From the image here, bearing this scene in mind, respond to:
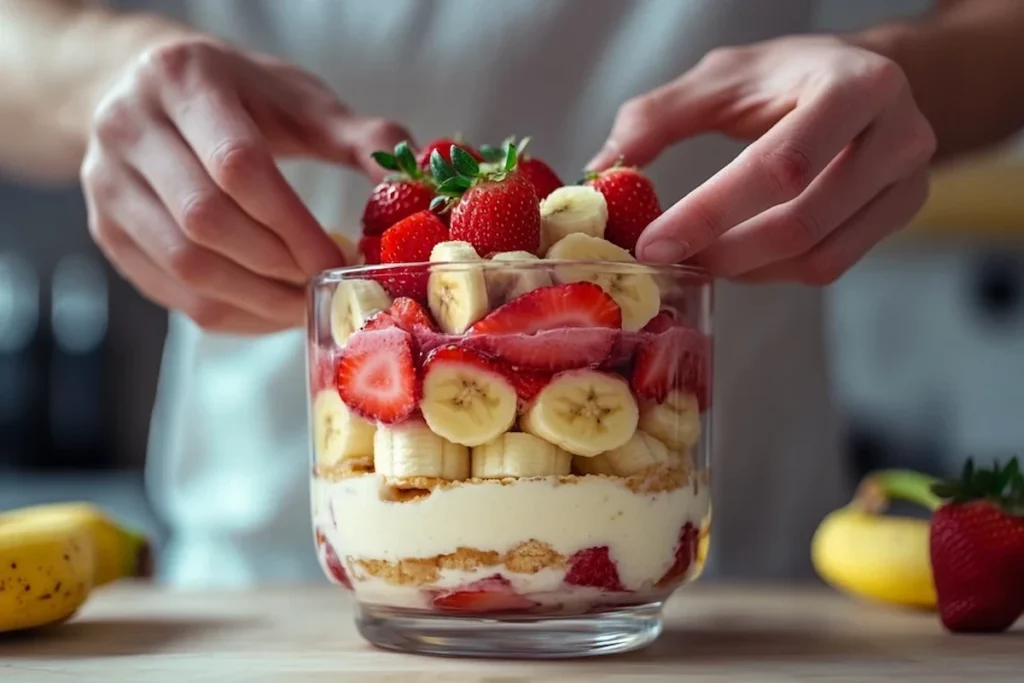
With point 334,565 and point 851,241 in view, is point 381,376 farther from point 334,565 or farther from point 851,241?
point 851,241

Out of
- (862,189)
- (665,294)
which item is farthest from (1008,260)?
(665,294)

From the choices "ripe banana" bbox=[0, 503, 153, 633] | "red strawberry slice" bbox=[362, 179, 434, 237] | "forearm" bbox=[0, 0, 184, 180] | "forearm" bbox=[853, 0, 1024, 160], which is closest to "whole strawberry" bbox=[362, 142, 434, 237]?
"red strawberry slice" bbox=[362, 179, 434, 237]

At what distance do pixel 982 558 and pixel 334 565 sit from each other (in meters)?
0.48

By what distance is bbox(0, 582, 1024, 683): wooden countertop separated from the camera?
697 mm

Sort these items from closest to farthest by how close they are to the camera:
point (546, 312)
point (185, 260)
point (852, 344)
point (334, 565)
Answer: point (546, 312)
point (334, 565)
point (185, 260)
point (852, 344)

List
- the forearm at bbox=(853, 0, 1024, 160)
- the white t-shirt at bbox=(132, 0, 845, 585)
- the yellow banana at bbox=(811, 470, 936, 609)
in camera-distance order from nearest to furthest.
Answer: the yellow banana at bbox=(811, 470, 936, 609) → the forearm at bbox=(853, 0, 1024, 160) → the white t-shirt at bbox=(132, 0, 845, 585)

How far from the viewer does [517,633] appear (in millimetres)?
726

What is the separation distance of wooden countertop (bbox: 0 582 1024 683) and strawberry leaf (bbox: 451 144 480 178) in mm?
306

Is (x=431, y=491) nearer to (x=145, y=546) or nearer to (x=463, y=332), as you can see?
(x=463, y=332)

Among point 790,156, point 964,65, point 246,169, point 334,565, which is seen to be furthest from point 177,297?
point 964,65

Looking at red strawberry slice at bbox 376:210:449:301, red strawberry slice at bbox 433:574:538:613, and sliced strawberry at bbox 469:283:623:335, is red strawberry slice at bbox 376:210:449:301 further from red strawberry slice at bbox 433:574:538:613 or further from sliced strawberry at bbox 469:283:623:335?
red strawberry slice at bbox 433:574:538:613

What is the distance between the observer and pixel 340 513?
760 mm

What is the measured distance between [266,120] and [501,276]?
371mm

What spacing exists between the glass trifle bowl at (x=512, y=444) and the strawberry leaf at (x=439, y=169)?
58mm
